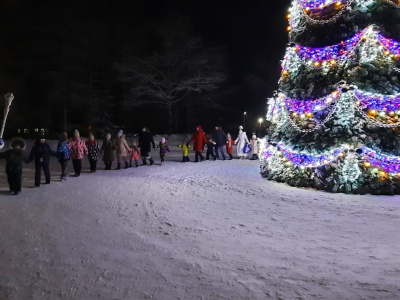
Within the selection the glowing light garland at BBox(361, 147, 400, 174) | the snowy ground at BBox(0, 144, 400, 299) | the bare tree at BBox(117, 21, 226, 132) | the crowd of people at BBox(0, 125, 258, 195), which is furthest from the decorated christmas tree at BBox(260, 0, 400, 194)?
the bare tree at BBox(117, 21, 226, 132)

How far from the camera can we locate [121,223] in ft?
22.4

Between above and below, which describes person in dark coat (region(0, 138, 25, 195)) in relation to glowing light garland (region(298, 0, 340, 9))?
below

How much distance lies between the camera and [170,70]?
35.4 meters

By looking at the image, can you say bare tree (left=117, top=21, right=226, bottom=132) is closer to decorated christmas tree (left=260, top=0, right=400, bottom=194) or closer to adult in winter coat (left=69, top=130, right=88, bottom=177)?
adult in winter coat (left=69, top=130, right=88, bottom=177)

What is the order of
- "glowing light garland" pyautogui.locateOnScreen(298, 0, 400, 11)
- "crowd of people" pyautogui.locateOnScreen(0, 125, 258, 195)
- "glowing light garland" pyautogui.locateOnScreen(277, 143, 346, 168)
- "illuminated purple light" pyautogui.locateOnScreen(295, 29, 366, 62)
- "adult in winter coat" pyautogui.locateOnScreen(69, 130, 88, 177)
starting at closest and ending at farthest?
"crowd of people" pyautogui.locateOnScreen(0, 125, 258, 195), "glowing light garland" pyautogui.locateOnScreen(277, 143, 346, 168), "illuminated purple light" pyautogui.locateOnScreen(295, 29, 366, 62), "glowing light garland" pyautogui.locateOnScreen(298, 0, 400, 11), "adult in winter coat" pyautogui.locateOnScreen(69, 130, 88, 177)

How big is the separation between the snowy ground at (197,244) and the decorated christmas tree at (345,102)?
0.82 m

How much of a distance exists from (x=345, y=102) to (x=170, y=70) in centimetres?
2679

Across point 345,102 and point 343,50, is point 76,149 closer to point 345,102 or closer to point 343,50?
point 345,102

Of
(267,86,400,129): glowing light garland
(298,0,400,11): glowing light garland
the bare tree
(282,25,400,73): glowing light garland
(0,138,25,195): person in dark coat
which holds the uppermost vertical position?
the bare tree

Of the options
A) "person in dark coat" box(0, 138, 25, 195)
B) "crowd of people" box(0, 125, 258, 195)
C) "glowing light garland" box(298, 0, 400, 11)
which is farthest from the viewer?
"glowing light garland" box(298, 0, 400, 11)

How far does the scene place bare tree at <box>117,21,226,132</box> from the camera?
112 feet

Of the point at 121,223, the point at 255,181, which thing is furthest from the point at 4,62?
the point at 121,223

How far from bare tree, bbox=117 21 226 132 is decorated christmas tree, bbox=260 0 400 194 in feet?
75.3

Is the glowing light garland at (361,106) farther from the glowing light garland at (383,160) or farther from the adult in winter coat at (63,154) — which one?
the adult in winter coat at (63,154)
